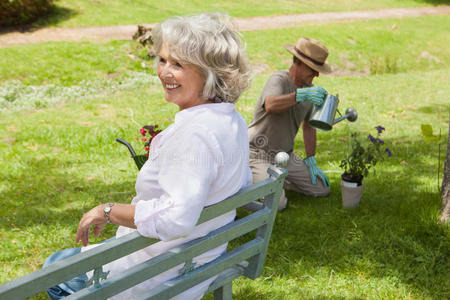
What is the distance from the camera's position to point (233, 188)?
1.91 m

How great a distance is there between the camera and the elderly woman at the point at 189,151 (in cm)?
165

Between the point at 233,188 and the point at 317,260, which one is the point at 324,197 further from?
the point at 233,188

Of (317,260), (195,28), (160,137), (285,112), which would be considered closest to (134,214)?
(160,137)

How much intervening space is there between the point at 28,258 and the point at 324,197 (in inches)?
105

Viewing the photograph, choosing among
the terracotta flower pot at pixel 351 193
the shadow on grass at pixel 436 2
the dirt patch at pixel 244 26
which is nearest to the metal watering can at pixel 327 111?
the terracotta flower pot at pixel 351 193

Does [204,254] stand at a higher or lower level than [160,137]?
lower

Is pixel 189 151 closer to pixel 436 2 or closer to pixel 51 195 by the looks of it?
pixel 51 195

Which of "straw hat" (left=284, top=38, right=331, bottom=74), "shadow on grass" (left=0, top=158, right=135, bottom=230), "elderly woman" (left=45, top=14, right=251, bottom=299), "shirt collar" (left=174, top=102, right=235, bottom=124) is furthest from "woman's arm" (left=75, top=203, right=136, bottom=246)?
"straw hat" (left=284, top=38, right=331, bottom=74)

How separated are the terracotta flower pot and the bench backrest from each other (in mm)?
2168

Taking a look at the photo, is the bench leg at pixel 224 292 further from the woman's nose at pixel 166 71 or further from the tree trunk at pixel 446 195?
the tree trunk at pixel 446 195

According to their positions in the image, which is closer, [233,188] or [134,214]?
[134,214]

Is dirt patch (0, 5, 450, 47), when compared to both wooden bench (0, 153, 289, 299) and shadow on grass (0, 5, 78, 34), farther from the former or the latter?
wooden bench (0, 153, 289, 299)

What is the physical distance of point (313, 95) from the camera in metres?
3.82

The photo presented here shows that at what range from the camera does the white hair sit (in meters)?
1.93
